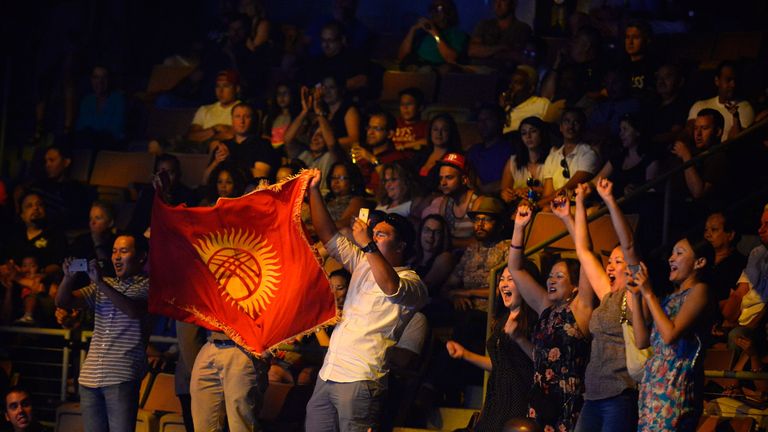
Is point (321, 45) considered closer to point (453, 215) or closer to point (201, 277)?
point (453, 215)

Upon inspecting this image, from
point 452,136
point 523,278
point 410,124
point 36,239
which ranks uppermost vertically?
point 410,124

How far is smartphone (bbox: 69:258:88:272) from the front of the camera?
810 cm

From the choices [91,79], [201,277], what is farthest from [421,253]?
[91,79]

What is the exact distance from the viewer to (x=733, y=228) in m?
8.86

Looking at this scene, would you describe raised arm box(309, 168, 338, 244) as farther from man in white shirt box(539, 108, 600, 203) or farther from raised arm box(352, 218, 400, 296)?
man in white shirt box(539, 108, 600, 203)

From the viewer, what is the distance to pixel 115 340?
8.20 metres

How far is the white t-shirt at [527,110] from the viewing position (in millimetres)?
11525

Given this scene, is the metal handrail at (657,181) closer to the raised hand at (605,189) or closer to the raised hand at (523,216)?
the raised hand at (523,216)

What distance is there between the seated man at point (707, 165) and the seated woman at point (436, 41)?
3.71 metres

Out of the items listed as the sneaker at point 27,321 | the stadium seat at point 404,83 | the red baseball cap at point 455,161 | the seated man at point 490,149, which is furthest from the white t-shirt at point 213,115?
the sneaker at point 27,321

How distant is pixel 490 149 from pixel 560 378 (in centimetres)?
437

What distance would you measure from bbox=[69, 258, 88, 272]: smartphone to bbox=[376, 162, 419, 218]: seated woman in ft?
10.1

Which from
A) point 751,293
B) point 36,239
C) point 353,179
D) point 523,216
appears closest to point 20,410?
point 36,239

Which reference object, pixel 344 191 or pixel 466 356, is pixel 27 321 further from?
pixel 466 356
